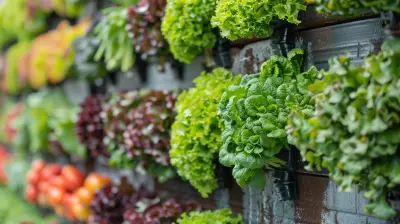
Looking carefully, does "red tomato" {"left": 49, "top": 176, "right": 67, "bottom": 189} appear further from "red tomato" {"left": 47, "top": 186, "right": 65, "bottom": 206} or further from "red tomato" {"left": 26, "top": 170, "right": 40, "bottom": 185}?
"red tomato" {"left": 26, "top": 170, "right": 40, "bottom": 185}

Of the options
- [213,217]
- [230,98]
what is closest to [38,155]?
[213,217]

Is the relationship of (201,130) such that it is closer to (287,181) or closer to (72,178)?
(287,181)

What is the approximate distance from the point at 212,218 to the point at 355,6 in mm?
1106

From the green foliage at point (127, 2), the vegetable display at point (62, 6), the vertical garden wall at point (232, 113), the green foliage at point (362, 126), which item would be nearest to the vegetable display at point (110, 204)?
the vertical garden wall at point (232, 113)

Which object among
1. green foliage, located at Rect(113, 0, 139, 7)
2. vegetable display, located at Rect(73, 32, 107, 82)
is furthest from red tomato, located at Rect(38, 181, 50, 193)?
green foliage, located at Rect(113, 0, 139, 7)

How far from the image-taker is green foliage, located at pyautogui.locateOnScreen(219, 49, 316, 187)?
5.74ft

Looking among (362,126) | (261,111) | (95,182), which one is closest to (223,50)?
(261,111)

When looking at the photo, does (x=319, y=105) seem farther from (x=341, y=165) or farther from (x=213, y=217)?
(x=213, y=217)

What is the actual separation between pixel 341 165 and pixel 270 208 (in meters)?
0.77

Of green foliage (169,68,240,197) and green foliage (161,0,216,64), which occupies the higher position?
green foliage (161,0,216,64)

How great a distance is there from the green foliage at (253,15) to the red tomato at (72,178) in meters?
2.14

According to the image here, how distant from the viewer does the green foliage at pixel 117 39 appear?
9.32 feet

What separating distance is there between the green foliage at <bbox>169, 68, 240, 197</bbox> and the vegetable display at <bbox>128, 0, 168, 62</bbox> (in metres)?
0.38

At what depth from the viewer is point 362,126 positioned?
1.35m
